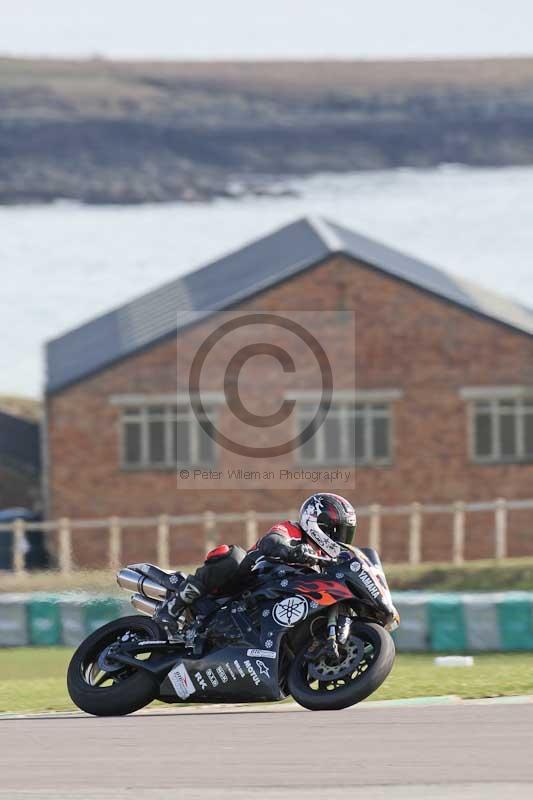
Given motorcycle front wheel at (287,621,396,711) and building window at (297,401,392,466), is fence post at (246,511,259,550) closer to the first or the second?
building window at (297,401,392,466)

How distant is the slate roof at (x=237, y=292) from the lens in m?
39.5

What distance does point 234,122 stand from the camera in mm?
93500

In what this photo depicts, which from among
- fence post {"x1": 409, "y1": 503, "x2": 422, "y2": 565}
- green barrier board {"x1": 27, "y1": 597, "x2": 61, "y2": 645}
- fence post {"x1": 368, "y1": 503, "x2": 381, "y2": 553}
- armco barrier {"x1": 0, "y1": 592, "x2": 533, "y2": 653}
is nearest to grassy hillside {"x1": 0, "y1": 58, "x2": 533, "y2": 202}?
fence post {"x1": 368, "y1": 503, "x2": 381, "y2": 553}

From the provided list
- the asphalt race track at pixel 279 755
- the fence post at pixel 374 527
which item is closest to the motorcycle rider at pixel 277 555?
the asphalt race track at pixel 279 755

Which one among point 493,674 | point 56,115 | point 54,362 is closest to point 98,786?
point 493,674

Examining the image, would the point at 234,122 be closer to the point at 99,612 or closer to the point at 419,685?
the point at 99,612

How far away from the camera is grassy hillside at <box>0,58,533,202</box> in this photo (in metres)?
84.3

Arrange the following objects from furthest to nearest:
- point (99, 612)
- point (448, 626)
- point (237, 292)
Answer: point (237, 292)
point (99, 612)
point (448, 626)

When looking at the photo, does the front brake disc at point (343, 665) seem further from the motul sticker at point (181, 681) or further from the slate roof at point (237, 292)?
the slate roof at point (237, 292)

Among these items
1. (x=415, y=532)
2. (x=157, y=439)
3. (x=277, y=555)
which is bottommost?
(x=415, y=532)

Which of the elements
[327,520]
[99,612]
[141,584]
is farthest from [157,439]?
[327,520]

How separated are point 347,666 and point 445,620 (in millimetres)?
9929

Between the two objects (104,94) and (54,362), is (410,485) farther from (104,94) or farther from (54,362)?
(104,94)

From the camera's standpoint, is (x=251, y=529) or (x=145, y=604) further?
(x=251, y=529)
